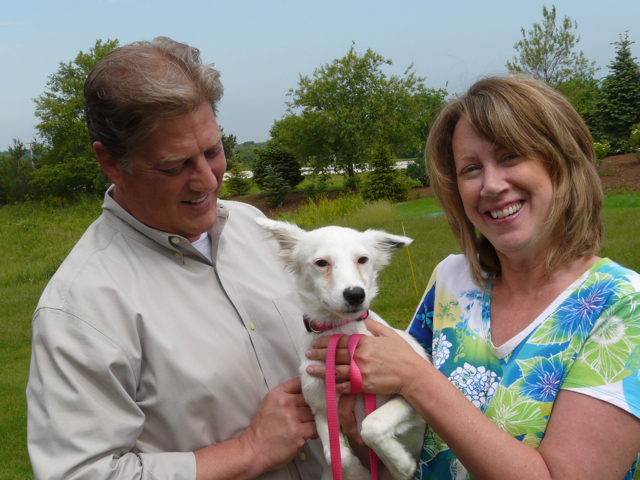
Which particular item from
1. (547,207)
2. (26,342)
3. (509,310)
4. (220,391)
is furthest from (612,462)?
(26,342)

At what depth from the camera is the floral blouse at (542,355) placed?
152 centimetres

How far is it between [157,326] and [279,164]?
29249 mm

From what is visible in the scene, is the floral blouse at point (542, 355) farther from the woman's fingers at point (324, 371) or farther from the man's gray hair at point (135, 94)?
the man's gray hair at point (135, 94)

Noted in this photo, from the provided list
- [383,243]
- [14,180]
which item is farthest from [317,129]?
[383,243]

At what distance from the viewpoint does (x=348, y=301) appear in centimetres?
217

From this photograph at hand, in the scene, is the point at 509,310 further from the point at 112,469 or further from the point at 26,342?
the point at 26,342

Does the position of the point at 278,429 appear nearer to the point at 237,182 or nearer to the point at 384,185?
the point at 384,185

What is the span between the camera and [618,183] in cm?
1673

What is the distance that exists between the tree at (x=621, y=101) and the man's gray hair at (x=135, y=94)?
2411 cm

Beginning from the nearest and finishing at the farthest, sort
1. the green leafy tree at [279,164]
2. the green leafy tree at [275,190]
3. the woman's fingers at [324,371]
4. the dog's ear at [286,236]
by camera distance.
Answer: the woman's fingers at [324,371] → the dog's ear at [286,236] → the green leafy tree at [275,190] → the green leafy tree at [279,164]

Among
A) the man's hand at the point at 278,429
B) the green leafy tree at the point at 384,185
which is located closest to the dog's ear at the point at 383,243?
the man's hand at the point at 278,429

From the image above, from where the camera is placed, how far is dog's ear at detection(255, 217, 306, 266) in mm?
2545

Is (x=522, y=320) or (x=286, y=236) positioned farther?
(x=286, y=236)

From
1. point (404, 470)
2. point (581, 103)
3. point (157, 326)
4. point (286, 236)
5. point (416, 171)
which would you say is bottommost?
point (416, 171)
